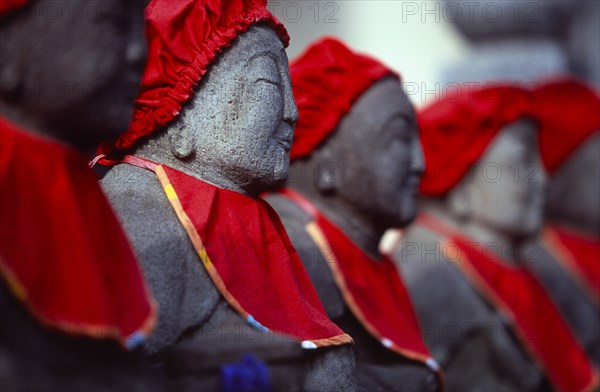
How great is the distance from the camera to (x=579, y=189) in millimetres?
5914

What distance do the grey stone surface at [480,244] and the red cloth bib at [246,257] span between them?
1.49 metres

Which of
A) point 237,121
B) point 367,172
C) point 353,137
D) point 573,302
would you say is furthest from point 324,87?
point 573,302

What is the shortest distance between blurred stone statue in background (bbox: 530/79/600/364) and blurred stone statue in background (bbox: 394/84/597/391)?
305 mm

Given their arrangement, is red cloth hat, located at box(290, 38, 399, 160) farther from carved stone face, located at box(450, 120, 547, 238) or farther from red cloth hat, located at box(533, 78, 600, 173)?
red cloth hat, located at box(533, 78, 600, 173)

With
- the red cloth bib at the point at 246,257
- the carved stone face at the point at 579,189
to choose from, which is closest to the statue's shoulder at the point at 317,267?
the red cloth bib at the point at 246,257

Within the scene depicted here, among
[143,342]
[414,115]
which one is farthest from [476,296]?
[143,342]

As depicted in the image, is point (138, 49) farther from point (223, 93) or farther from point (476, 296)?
point (476, 296)

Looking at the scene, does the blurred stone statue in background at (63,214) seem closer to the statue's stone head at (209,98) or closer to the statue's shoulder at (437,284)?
the statue's stone head at (209,98)

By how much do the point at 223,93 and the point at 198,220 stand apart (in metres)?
0.34

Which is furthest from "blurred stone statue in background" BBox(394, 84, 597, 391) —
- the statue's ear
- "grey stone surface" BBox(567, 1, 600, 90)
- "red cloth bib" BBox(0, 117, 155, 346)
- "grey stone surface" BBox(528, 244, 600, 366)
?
"red cloth bib" BBox(0, 117, 155, 346)

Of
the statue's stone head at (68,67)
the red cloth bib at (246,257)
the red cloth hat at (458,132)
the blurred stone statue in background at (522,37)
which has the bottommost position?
the blurred stone statue in background at (522,37)

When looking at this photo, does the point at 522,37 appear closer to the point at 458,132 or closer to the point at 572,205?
the point at 572,205

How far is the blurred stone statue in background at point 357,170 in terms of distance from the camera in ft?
12.4

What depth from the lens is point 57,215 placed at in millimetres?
2262
